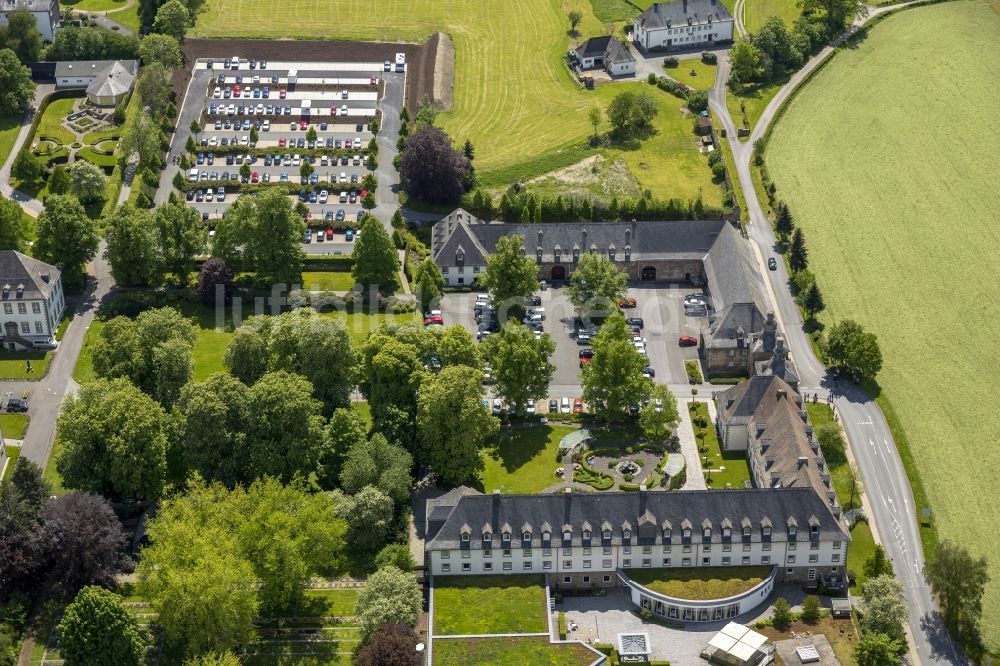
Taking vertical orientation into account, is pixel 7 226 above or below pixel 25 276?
above

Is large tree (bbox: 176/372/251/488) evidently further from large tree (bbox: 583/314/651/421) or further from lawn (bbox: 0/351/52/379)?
large tree (bbox: 583/314/651/421)

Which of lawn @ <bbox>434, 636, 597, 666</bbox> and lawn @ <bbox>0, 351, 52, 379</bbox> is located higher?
lawn @ <bbox>0, 351, 52, 379</bbox>

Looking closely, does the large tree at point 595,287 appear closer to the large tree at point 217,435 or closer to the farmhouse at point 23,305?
the large tree at point 217,435

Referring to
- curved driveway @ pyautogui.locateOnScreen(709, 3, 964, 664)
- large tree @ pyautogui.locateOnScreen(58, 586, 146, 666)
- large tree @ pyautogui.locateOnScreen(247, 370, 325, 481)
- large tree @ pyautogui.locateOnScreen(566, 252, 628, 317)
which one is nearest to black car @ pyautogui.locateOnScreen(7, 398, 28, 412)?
large tree @ pyautogui.locateOnScreen(247, 370, 325, 481)

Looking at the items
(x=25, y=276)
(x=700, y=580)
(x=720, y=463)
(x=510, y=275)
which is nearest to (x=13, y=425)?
(x=25, y=276)

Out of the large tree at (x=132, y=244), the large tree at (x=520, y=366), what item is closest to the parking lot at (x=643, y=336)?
the large tree at (x=520, y=366)

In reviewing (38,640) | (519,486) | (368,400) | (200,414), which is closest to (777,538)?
(519,486)

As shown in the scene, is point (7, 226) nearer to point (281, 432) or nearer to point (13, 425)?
point (13, 425)

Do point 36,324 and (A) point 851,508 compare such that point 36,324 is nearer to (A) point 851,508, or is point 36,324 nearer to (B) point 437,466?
(B) point 437,466
